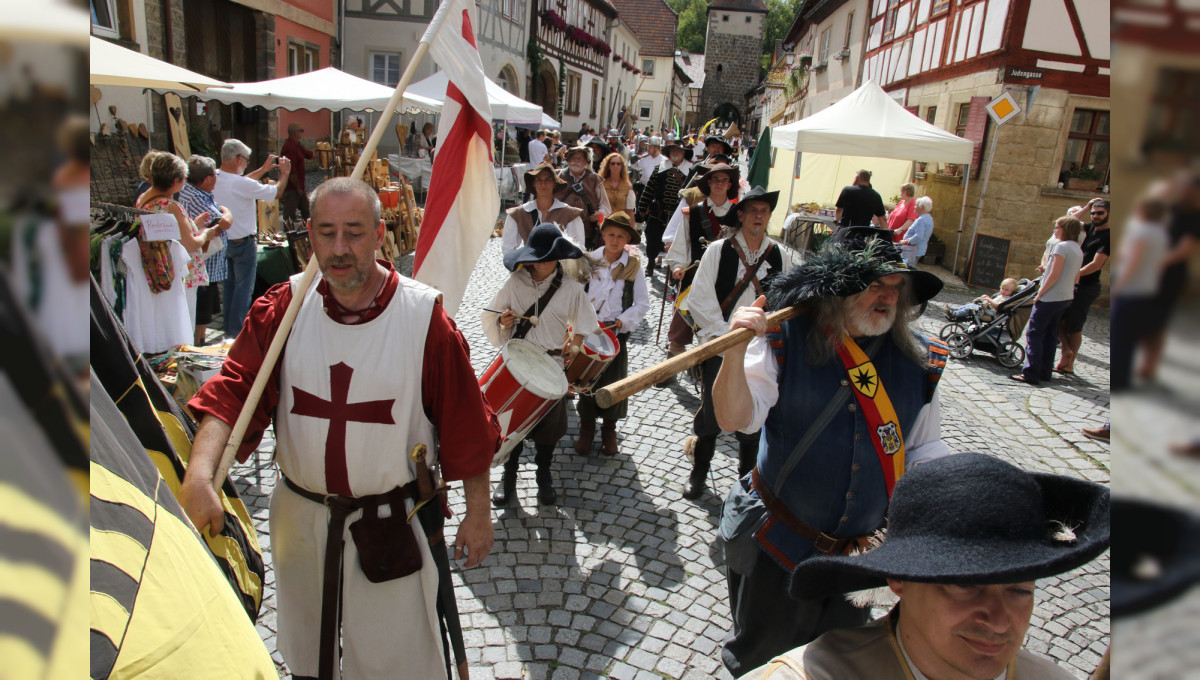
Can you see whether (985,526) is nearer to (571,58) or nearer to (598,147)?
(598,147)

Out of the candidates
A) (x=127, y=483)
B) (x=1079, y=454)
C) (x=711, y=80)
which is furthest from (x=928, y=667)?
(x=711, y=80)

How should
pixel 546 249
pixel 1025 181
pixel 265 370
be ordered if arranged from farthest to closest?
1. pixel 1025 181
2. pixel 546 249
3. pixel 265 370

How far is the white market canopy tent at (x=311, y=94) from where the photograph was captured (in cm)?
962

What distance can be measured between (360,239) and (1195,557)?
251 centimetres

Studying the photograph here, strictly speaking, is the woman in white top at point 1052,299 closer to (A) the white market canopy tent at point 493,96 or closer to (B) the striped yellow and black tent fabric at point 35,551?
(B) the striped yellow and black tent fabric at point 35,551

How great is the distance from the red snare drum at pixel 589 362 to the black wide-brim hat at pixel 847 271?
6.76 feet

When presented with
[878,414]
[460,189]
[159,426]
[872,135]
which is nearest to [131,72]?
[460,189]

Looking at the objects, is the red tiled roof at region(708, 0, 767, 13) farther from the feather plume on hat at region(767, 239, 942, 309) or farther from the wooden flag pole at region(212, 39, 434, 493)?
the wooden flag pole at region(212, 39, 434, 493)

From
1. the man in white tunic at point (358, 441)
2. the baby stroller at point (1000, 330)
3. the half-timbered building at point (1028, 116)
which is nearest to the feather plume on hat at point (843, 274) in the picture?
the man in white tunic at point (358, 441)

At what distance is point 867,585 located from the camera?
184 centimetres

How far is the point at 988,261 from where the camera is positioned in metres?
12.8

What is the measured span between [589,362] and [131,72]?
4386 millimetres

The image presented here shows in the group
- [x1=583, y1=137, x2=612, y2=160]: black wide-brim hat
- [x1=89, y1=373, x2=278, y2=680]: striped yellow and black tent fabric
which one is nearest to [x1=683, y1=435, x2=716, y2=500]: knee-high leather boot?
[x1=89, y1=373, x2=278, y2=680]: striped yellow and black tent fabric

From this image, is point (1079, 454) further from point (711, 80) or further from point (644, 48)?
point (711, 80)
